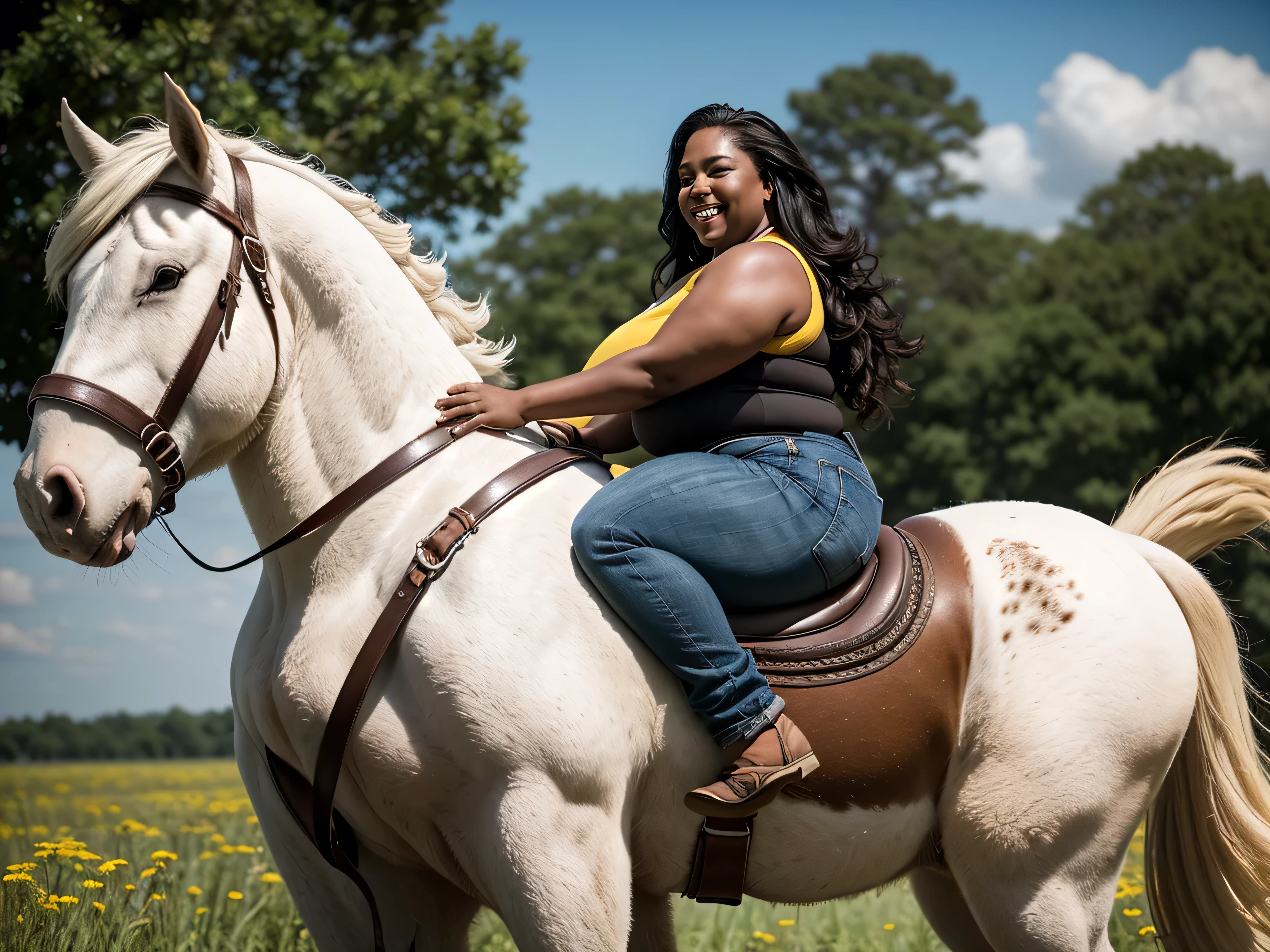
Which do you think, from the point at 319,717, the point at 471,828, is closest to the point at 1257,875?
the point at 471,828

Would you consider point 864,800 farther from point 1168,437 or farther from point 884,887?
point 1168,437

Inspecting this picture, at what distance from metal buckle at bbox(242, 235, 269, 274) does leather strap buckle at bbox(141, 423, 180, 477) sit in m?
0.47

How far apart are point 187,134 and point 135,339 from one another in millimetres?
532

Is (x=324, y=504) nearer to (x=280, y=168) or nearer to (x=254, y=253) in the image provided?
(x=254, y=253)

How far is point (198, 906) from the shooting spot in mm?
4734

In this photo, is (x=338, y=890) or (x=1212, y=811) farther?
(x=1212, y=811)

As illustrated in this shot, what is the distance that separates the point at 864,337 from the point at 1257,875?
1964 millimetres

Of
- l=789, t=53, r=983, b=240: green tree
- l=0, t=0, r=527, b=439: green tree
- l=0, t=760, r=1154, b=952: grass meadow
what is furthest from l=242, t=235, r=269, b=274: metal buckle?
l=789, t=53, r=983, b=240: green tree

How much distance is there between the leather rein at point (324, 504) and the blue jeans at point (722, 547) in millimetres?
302

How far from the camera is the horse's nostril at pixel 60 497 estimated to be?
2205 mm

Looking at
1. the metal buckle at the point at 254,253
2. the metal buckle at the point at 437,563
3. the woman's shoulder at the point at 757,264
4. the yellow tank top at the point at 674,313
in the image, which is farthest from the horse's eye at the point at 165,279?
the woman's shoulder at the point at 757,264

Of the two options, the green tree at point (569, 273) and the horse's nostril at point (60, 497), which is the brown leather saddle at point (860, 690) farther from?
the green tree at point (569, 273)

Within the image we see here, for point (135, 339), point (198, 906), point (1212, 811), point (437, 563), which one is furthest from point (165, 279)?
point (198, 906)

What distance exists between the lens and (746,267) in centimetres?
263
